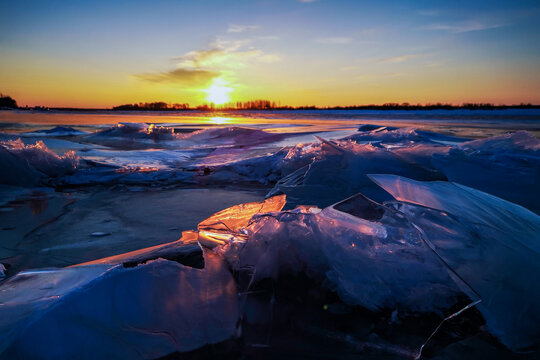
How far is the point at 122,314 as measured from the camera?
2.41 ft

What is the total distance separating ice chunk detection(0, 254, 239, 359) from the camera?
26.1 inches

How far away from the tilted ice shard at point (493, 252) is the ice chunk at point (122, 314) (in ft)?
2.04

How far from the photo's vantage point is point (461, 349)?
77 cm

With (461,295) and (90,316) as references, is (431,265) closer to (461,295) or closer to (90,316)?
(461,295)

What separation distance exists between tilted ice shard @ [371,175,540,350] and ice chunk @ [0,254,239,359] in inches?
24.5

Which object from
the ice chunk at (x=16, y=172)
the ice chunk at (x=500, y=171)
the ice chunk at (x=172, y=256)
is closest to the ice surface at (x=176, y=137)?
the ice chunk at (x=16, y=172)

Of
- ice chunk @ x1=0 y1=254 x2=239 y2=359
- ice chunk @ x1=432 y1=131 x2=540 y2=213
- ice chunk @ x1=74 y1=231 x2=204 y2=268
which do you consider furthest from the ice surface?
ice chunk @ x1=0 y1=254 x2=239 y2=359

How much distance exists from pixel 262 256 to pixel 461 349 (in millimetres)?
553

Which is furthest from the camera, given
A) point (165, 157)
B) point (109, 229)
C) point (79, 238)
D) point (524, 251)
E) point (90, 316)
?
point (165, 157)

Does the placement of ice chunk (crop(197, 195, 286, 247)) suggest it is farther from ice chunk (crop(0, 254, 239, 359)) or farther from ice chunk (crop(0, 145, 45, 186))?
ice chunk (crop(0, 145, 45, 186))

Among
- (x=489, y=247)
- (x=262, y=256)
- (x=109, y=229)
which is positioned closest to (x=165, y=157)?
(x=109, y=229)

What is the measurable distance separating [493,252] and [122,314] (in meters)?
1.00

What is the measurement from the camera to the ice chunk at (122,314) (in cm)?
66

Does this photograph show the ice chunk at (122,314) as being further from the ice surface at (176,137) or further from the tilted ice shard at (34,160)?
the ice surface at (176,137)
